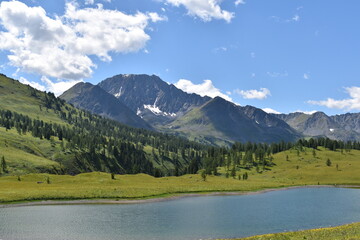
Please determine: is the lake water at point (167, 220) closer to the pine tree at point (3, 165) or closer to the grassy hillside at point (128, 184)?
the grassy hillside at point (128, 184)

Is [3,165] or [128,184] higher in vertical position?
[3,165]

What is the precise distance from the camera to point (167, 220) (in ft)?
211

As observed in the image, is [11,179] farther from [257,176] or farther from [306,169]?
[306,169]

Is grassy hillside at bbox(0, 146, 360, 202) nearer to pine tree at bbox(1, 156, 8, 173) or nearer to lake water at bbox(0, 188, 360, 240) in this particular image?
lake water at bbox(0, 188, 360, 240)

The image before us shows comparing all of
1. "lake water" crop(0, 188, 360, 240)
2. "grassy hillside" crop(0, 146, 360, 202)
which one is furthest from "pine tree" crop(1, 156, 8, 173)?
"lake water" crop(0, 188, 360, 240)

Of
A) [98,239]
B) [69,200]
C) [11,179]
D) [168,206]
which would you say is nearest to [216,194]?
[168,206]

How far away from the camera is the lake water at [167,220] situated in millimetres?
52281

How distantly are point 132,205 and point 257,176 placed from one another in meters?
122

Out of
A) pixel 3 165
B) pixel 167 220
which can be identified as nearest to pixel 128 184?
pixel 167 220

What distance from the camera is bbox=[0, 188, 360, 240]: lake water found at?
52.3 meters

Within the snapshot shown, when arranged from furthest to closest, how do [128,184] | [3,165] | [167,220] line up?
[3,165] → [128,184] → [167,220]

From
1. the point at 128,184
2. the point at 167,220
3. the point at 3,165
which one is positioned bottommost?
the point at 167,220

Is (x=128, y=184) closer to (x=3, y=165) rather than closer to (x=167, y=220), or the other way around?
(x=167, y=220)

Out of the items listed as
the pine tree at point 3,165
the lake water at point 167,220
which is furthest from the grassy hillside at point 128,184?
the pine tree at point 3,165
